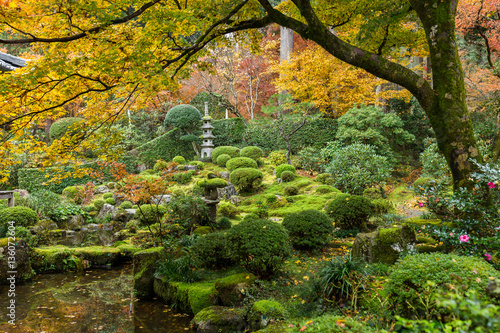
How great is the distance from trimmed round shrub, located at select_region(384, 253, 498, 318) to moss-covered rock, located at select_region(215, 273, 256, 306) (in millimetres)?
2008

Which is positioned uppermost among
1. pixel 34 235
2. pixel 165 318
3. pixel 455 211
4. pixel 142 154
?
pixel 142 154

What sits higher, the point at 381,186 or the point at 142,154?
the point at 142,154

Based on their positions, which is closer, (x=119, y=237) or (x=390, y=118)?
(x=119, y=237)

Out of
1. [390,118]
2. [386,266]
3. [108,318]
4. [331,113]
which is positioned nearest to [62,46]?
[108,318]

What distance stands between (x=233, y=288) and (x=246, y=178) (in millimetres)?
7563

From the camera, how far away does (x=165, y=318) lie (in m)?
4.38

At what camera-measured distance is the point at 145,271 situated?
515 centimetres

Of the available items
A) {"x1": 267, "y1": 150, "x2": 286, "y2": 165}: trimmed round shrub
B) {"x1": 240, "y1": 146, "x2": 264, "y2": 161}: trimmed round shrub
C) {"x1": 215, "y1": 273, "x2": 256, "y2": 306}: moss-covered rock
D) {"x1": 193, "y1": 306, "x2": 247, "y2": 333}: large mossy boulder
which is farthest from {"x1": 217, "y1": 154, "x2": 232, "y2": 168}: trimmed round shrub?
{"x1": 193, "y1": 306, "x2": 247, "y2": 333}: large mossy boulder

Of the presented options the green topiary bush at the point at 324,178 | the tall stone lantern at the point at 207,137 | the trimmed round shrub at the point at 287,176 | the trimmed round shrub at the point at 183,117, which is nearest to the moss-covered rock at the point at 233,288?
the green topiary bush at the point at 324,178

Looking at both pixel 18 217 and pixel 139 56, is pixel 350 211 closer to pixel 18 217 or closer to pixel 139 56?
pixel 139 56

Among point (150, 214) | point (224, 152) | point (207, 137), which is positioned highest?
point (207, 137)

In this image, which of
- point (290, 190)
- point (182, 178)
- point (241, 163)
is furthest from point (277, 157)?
point (182, 178)

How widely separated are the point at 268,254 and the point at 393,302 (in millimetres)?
1934

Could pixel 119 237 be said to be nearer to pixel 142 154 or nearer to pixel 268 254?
pixel 268 254
